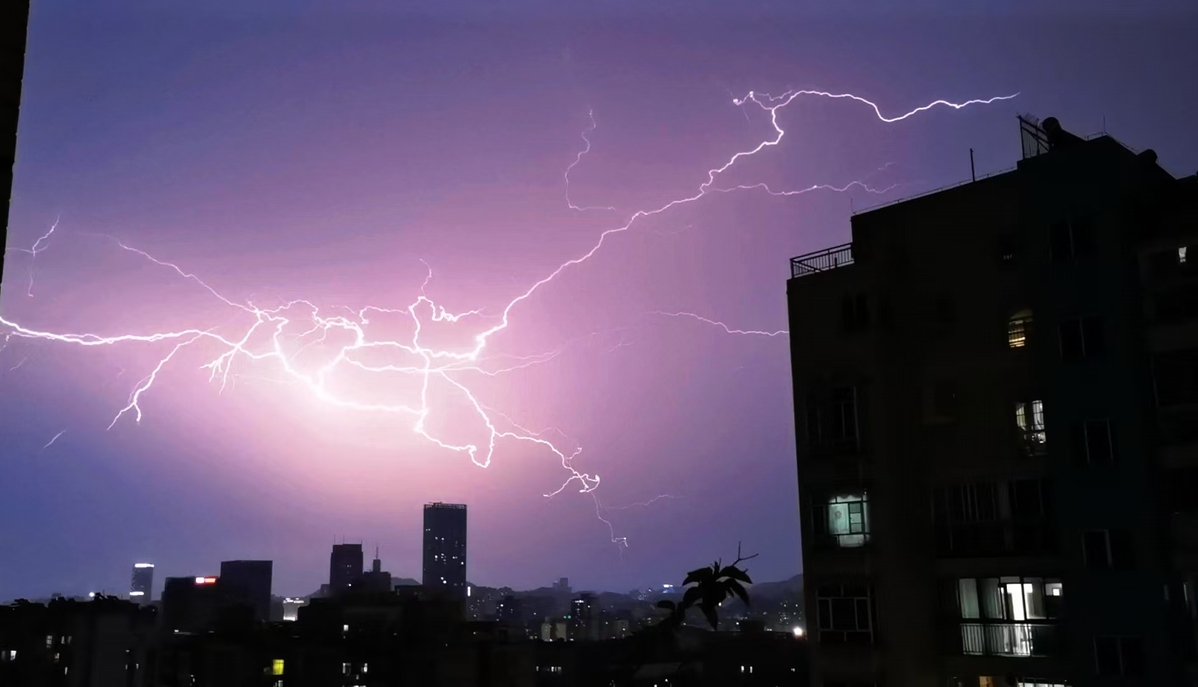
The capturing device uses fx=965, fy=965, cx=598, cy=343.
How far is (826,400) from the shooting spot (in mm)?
19844

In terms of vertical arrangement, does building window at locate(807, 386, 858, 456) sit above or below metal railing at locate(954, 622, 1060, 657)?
above

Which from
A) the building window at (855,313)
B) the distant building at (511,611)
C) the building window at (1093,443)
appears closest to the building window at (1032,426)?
the building window at (1093,443)

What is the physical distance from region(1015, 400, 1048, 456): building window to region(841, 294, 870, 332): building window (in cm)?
328

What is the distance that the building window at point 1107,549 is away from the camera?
16.1m

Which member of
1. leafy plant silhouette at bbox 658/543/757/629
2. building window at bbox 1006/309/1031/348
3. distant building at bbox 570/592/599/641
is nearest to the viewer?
building window at bbox 1006/309/1031/348

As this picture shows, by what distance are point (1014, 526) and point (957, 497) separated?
119 centimetres

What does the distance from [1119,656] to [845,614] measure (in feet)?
15.5

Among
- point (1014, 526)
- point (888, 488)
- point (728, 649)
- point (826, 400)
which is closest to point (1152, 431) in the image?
point (1014, 526)

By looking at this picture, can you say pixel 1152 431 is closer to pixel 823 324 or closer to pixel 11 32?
pixel 823 324

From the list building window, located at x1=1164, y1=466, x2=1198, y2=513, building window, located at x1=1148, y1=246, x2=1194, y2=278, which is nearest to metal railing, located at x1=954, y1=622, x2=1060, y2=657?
building window, located at x1=1164, y1=466, x2=1198, y2=513

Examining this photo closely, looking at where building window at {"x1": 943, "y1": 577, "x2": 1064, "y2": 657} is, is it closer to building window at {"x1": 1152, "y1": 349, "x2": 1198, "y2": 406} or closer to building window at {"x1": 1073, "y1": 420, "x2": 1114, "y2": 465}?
building window at {"x1": 1073, "y1": 420, "x2": 1114, "y2": 465}

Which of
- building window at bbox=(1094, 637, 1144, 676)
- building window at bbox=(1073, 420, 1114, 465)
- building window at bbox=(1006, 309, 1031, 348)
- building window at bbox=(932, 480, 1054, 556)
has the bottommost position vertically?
building window at bbox=(1094, 637, 1144, 676)

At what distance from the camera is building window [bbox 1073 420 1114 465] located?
1667 centimetres

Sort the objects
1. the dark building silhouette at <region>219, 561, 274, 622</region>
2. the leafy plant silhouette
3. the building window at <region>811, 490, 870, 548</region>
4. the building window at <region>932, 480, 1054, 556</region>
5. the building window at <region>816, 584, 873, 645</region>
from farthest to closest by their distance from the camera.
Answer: the dark building silhouette at <region>219, 561, 274, 622</region>, the leafy plant silhouette, the building window at <region>811, 490, 870, 548</region>, the building window at <region>816, 584, 873, 645</region>, the building window at <region>932, 480, 1054, 556</region>
